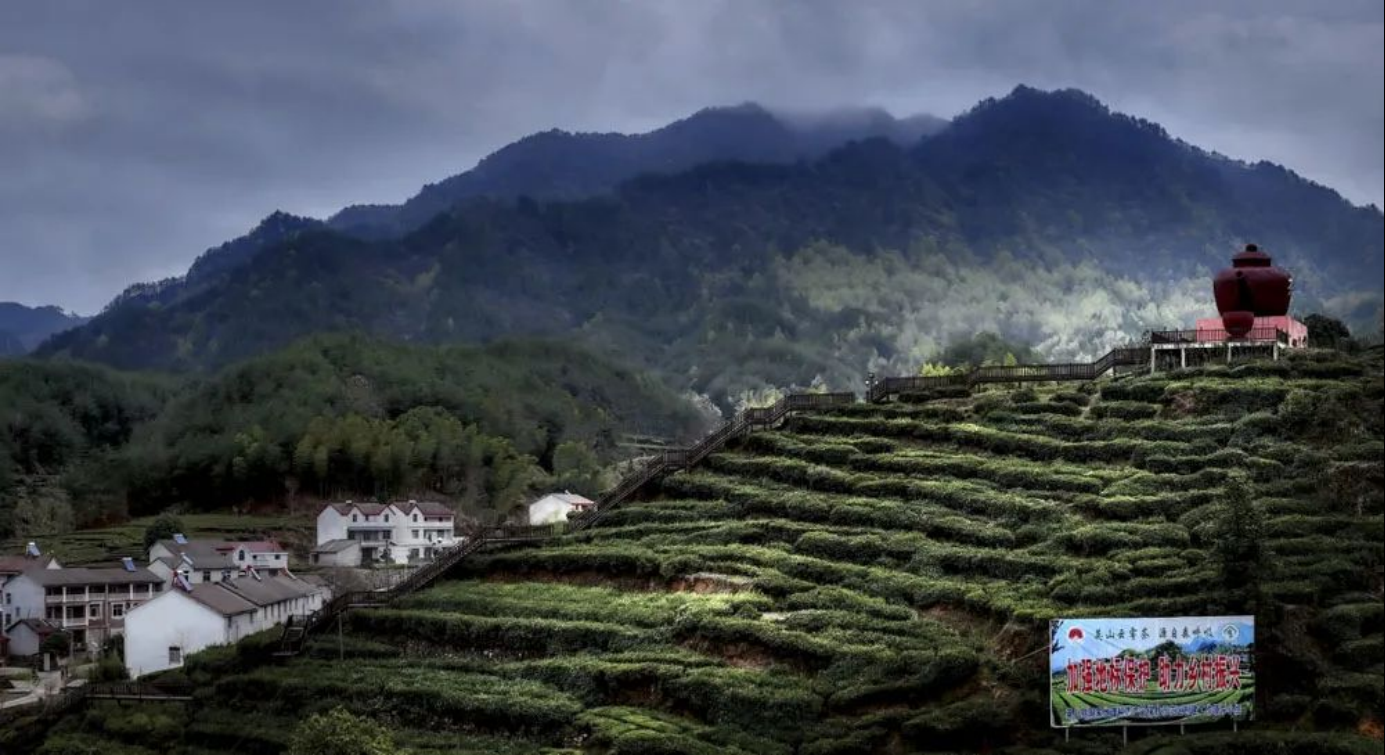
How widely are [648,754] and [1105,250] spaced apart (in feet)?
178

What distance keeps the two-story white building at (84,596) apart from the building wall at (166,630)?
159mm

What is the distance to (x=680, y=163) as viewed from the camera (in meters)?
42.7

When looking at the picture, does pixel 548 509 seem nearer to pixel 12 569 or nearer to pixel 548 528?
pixel 548 528

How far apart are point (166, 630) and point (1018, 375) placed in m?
13.7

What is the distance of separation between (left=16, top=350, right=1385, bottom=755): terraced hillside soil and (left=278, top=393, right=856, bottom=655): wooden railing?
12.7 inches

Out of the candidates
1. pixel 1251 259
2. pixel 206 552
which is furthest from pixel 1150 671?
pixel 206 552

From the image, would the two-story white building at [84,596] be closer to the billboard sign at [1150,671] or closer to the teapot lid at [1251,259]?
the billboard sign at [1150,671]

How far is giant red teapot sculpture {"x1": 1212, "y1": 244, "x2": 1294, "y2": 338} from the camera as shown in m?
22.8

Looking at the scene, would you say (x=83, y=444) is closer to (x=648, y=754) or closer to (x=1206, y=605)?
(x=648, y=754)

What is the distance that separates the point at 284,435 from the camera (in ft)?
65.4

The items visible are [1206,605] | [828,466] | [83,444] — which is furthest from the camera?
[828,466]

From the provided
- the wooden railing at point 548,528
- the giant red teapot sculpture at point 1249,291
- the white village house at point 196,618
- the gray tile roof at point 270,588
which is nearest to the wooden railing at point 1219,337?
the giant red teapot sculpture at point 1249,291

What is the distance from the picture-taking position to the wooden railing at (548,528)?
18.6 m

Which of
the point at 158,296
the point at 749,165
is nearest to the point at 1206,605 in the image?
the point at 158,296
